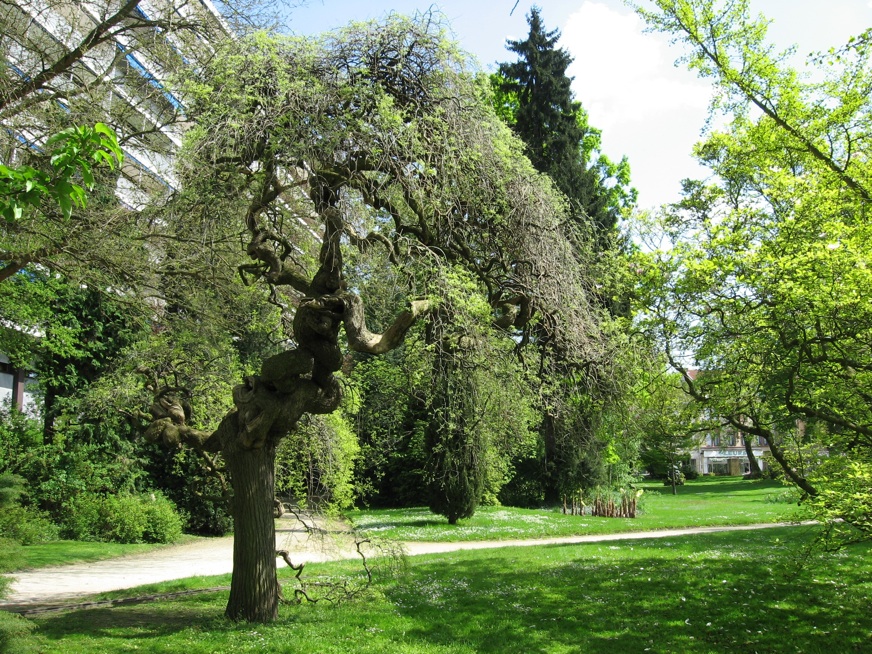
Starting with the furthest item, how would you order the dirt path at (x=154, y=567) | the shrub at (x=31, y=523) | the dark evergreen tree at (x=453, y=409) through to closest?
the shrub at (x=31, y=523) → the dirt path at (x=154, y=567) → the dark evergreen tree at (x=453, y=409)

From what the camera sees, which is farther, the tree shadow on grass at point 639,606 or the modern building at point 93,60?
the modern building at point 93,60

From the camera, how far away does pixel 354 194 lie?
22.5ft

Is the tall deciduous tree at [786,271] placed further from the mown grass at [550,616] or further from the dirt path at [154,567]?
the dirt path at [154,567]

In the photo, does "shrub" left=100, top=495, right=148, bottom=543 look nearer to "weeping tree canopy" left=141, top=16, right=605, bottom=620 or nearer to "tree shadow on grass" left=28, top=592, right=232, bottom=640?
"tree shadow on grass" left=28, top=592, right=232, bottom=640

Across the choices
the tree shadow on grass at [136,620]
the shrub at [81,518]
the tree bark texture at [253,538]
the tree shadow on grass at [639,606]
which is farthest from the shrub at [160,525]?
the tree bark texture at [253,538]

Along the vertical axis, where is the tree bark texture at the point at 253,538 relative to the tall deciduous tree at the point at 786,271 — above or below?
below

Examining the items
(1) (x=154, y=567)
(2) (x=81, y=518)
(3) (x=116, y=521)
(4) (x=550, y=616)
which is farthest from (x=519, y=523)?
(4) (x=550, y=616)

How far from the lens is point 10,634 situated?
406 cm

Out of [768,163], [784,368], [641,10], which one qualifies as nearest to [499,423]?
[784,368]

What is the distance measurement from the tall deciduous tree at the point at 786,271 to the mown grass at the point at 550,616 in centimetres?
144

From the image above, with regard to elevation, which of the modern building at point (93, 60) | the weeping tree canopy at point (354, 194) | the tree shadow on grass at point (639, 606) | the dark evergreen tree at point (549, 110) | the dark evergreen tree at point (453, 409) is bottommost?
the tree shadow on grass at point (639, 606)

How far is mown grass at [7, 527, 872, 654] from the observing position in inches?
260

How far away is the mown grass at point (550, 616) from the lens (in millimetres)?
6605

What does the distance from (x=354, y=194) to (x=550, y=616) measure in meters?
5.35
